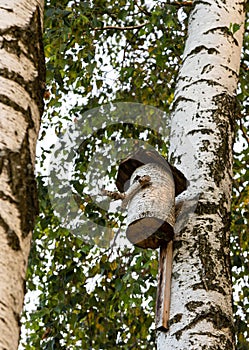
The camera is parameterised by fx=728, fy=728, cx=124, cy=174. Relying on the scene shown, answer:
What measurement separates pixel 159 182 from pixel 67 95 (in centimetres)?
263

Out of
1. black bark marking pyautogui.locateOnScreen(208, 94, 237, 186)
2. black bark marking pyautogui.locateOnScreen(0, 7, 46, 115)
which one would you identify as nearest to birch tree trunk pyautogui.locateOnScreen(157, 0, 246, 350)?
black bark marking pyautogui.locateOnScreen(208, 94, 237, 186)

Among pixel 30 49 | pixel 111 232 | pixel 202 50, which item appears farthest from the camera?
pixel 111 232

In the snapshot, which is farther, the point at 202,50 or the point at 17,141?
the point at 202,50

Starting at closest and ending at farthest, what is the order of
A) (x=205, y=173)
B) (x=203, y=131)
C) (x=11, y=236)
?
(x=11, y=236) → (x=205, y=173) → (x=203, y=131)

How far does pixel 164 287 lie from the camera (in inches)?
79.3

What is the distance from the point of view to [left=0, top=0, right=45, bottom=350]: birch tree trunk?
39.9 inches

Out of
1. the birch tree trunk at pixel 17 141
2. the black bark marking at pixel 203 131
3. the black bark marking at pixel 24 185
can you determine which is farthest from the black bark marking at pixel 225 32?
the black bark marking at pixel 24 185

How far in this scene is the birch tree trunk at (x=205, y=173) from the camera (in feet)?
6.31

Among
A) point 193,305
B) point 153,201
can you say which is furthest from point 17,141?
point 153,201

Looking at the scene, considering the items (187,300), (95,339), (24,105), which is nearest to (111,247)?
(95,339)

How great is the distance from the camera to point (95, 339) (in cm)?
400

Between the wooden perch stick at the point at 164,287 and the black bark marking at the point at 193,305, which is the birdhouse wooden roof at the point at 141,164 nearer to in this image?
the wooden perch stick at the point at 164,287

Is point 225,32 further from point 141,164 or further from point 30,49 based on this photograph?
point 30,49

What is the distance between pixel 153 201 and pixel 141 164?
222 millimetres
